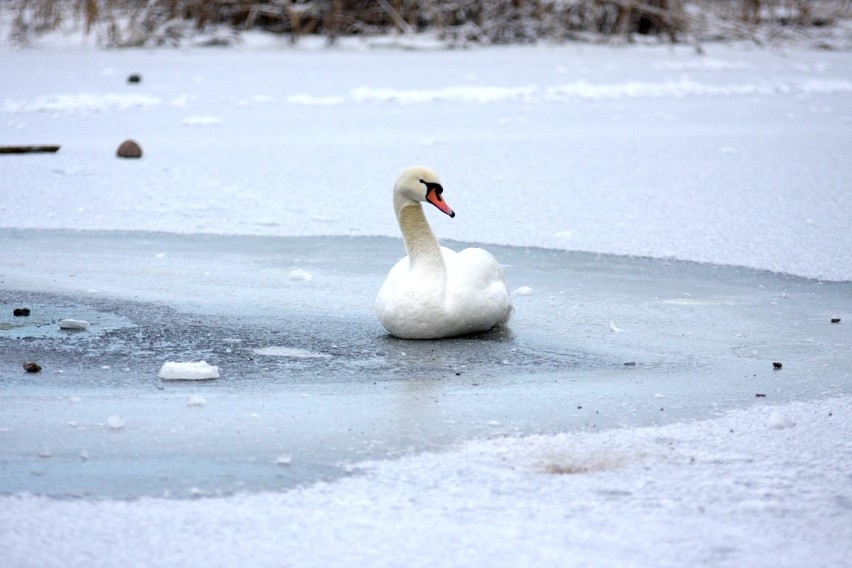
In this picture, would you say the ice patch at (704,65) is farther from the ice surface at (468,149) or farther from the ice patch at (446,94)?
the ice patch at (446,94)

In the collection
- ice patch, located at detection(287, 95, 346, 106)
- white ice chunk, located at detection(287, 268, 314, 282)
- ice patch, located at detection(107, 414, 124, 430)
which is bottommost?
ice patch, located at detection(287, 95, 346, 106)

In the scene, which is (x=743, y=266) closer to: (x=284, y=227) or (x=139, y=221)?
(x=284, y=227)

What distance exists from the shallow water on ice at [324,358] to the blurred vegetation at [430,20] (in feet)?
33.9

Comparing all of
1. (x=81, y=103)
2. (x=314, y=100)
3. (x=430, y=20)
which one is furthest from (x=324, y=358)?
(x=430, y=20)

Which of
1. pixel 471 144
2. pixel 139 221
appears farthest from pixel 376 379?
pixel 471 144

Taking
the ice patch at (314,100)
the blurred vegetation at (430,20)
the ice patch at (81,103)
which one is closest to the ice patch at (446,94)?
the ice patch at (314,100)

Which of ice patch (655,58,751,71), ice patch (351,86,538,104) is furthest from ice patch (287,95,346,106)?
ice patch (655,58,751,71)

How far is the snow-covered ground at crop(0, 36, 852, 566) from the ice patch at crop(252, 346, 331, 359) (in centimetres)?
89

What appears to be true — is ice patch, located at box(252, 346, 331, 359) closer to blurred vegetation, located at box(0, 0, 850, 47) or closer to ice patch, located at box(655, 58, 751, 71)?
ice patch, located at box(655, 58, 751, 71)

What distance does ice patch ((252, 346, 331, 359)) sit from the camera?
4359 millimetres

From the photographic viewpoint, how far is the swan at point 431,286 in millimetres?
4539

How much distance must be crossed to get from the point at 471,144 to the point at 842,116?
3.48 metres

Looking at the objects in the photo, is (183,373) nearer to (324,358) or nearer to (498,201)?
(324,358)

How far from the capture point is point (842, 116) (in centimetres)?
1090
